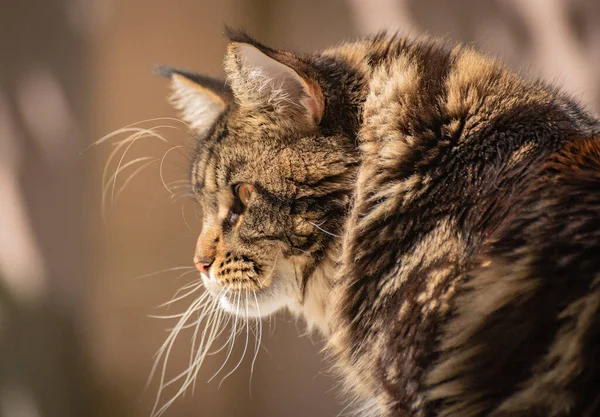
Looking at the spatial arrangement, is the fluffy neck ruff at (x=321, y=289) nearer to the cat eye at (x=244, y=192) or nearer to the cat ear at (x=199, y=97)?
the cat eye at (x=244, y=192)

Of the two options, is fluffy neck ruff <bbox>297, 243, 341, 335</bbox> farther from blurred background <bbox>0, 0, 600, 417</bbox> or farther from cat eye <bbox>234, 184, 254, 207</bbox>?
blurred background <bbox>0, 0, 600, 417</bbox>

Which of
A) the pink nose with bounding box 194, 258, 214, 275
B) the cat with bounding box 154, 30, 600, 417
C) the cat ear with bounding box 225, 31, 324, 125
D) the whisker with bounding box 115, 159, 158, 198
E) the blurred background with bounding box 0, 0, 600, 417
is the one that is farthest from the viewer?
the whisker with bounding box 115, 159, 158, 198

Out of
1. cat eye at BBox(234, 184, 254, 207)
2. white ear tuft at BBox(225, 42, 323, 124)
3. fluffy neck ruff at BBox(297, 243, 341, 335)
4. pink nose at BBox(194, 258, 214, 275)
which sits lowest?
fluffy neck ruff at BBox(297, 243, 341, 335)

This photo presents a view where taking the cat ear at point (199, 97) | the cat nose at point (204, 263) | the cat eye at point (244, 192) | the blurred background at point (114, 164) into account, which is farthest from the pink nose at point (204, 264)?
the blurred background at point (114, 164)

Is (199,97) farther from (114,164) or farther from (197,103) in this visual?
(114,164)

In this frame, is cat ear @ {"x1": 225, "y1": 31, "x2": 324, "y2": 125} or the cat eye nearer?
cat ear @ {"x1": 225, "y1": 31, "x2": 324, "y2": 125}

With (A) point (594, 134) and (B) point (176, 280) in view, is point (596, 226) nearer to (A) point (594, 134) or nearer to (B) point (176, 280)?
(A) point (594, 134)

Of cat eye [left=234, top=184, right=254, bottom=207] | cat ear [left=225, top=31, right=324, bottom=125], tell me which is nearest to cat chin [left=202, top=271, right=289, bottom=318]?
cat eye [left=234, top=184, right=254, bottom=207]
